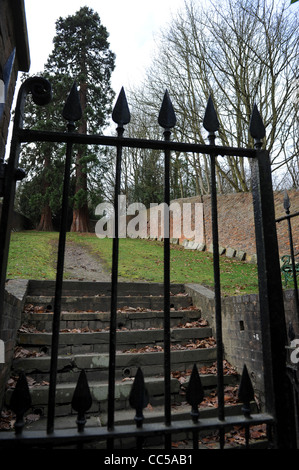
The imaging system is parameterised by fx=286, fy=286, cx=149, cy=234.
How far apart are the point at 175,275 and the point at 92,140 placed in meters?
7.13

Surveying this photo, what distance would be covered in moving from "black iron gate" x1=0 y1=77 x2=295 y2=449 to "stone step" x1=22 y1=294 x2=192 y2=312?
12.6ft

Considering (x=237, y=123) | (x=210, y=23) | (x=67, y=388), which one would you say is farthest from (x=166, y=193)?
(x=210, y=23)

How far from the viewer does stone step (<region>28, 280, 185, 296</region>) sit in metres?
5.26

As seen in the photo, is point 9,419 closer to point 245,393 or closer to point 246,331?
point 245,393

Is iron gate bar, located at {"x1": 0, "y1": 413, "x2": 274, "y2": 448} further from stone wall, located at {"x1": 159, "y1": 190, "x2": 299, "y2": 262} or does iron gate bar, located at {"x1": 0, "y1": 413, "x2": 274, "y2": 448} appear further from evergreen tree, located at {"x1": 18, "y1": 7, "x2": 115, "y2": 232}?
evergreen tree, located at {"x1": 18, "y1": 7, "x2": 115, "y2": 232}

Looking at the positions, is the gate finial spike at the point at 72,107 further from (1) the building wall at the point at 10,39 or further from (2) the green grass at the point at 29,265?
Result: (2) the green grass at the point at 29,265

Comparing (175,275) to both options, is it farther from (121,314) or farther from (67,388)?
(67,388)

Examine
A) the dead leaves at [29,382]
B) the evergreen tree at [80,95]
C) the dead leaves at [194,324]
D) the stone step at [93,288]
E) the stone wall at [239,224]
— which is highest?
the evergreen tree at [80,95]

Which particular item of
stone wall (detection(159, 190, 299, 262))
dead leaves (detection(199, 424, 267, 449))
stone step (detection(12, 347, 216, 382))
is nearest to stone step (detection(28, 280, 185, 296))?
stone step (detection(12, 347, 216, 382))

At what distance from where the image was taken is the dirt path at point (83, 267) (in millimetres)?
7723

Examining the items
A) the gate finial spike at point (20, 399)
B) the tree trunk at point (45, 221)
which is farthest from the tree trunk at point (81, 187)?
the gate finial spike at point (20, 399)

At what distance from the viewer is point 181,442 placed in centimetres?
288

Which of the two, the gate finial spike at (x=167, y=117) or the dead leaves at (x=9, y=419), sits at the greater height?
the gate finial spike at (x=167, y=117)

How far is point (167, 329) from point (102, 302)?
3.98 metres
